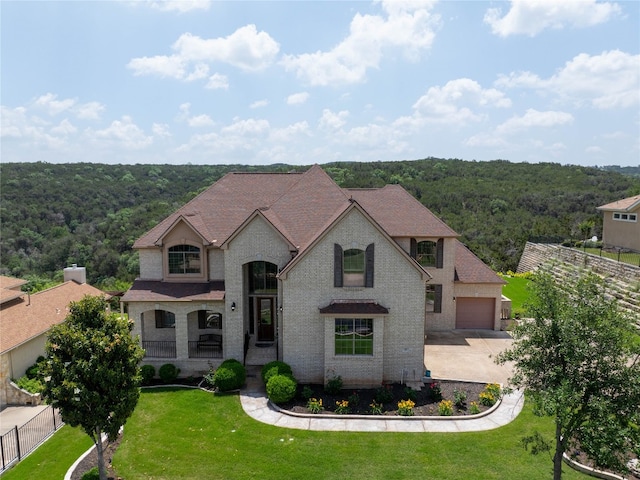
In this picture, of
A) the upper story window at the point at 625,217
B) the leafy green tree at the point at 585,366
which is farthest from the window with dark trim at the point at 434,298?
the upper story window at the point at 625,217

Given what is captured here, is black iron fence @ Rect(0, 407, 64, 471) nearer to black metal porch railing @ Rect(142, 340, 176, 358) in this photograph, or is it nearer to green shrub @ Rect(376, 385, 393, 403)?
black metal porch railing @ Rect(142, 340, 176, 358)

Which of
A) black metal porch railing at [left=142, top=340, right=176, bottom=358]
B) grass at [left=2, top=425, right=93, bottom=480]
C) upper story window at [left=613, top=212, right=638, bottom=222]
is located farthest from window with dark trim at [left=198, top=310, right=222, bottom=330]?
upper story window at [left=613, top=212, right=638, bottom=222]

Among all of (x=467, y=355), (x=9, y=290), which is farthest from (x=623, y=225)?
(x=9, y=290)

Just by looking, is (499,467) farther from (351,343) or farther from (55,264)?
(55,264)

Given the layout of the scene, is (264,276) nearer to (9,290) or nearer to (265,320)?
(265,320)

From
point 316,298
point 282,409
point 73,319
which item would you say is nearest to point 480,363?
point 316,298

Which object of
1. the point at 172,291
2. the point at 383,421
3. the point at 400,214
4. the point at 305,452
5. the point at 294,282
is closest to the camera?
the point at 305,452

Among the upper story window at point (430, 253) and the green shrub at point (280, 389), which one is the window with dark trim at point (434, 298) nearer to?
the upper story window at point (430, 253)
